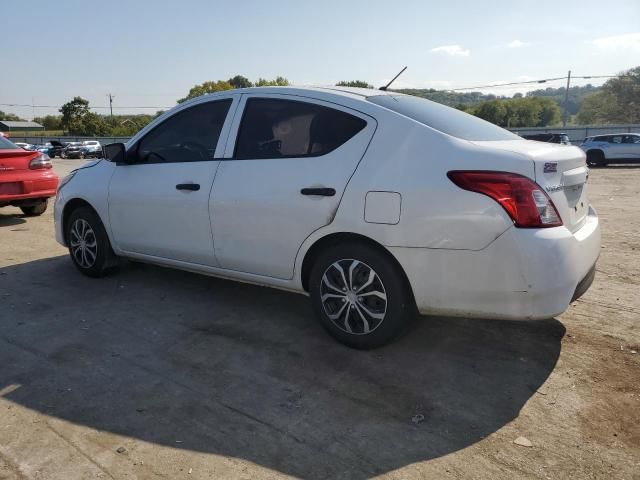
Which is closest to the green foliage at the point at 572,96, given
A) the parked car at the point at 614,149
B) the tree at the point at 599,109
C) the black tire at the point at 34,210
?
the tree at the point at 599,109

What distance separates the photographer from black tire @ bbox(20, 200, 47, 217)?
8.92 meters

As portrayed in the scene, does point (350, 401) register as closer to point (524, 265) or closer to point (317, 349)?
point (317, 349)

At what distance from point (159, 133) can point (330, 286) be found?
2.16 meters

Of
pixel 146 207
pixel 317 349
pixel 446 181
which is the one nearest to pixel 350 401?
pixel 317 349

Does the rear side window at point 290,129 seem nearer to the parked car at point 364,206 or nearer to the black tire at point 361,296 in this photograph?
the parked car at point 364,206

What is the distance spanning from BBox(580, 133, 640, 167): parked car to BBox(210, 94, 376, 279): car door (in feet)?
78.6

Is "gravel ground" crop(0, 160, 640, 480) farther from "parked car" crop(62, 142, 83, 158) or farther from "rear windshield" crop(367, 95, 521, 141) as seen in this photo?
"parked car" crop(62, 142, 83, 158)

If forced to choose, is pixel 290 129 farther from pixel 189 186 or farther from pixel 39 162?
pixel 39 162

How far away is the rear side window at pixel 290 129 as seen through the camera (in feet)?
11.6

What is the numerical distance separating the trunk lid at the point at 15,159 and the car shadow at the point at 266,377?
152 inches

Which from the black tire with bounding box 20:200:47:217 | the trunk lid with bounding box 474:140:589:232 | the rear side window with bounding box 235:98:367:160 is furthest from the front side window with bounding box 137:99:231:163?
the black tire with bounding box 20:200:47:217

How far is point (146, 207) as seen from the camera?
452 cm

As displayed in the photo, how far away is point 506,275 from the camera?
2945 mm

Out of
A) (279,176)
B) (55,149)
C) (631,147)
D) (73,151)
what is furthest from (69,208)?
(55,149)
